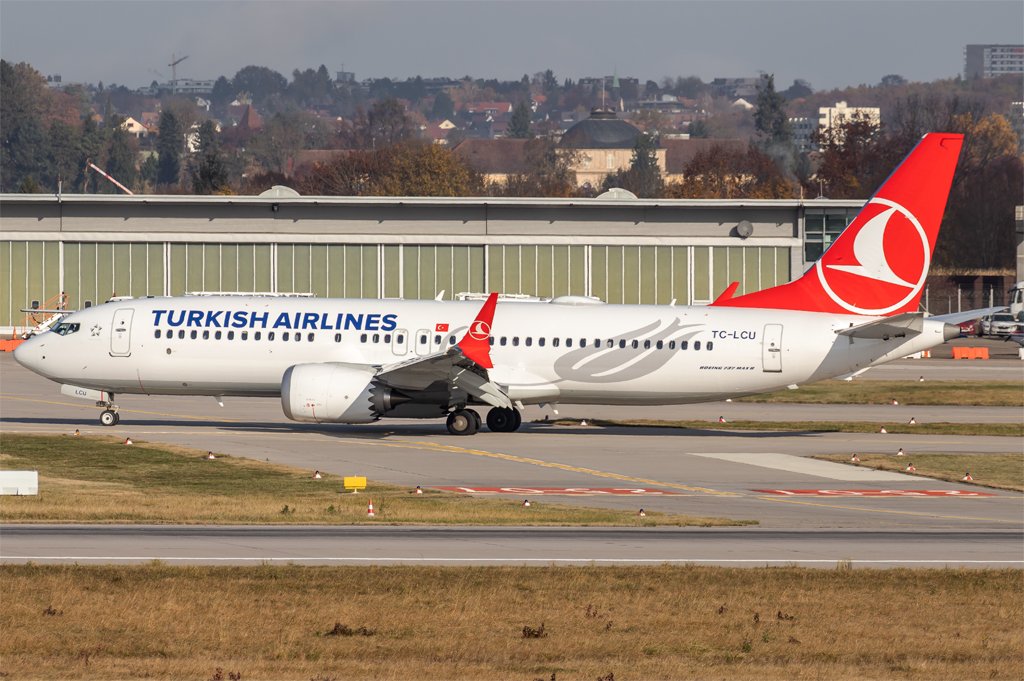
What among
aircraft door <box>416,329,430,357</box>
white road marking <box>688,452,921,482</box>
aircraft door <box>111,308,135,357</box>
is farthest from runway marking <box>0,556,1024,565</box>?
aircraft door <box>111,308,135,357</box>

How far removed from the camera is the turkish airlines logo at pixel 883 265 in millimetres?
48094

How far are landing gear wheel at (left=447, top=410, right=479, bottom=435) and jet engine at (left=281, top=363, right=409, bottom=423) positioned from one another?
253 cm

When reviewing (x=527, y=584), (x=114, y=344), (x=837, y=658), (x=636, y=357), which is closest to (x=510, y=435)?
(x=636, y=357)

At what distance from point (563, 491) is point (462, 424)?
39.0 feet

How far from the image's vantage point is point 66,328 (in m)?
50.2

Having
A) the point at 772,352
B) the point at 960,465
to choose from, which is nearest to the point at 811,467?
the point at 960,465

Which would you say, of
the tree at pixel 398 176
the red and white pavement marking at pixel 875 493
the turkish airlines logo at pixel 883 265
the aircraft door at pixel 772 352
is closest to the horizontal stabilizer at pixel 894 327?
the turkish airlines logo at pixel 883 265

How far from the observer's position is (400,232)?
300 ft

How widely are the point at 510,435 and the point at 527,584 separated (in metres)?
24.2

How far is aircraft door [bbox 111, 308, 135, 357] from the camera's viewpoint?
49.3m

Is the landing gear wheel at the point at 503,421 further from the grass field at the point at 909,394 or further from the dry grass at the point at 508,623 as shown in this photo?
the dry grass at the point at 508,623

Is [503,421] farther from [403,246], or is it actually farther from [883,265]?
[403,246]

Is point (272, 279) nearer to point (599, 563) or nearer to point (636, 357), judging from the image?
point (636, 357)

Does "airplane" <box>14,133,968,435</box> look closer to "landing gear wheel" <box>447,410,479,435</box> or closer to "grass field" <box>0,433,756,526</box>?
"landing gear wheel" <box>447,410,479,435</box>
